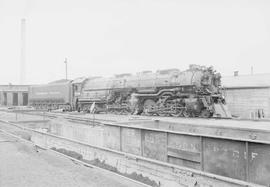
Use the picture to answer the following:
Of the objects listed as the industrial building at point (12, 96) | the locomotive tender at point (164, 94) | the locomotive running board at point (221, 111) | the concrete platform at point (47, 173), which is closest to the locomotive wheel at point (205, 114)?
the locomotive tender at point (164, 94)

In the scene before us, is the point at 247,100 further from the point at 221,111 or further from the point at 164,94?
the point at 164,94

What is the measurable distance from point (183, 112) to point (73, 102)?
1383 centimetres

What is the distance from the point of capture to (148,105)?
22016 millimetres

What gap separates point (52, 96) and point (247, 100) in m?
20.7

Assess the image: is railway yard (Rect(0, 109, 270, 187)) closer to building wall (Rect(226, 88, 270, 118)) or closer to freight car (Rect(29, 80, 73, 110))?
building wall (Rect(226, 88, 270, 118))

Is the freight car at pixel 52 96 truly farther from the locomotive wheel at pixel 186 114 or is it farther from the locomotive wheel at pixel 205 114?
the locomotive wheel at pixel 205 114

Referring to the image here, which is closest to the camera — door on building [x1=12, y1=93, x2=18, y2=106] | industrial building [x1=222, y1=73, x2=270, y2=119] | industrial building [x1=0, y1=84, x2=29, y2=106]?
industrial building [x1=222, y1=73, x2=270, y2=119]

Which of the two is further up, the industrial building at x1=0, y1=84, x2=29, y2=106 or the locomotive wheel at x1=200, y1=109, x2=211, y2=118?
the industrial building at x1=0, y1=84, x2=29, y2=106

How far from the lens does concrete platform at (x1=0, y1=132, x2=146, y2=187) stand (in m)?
7.39

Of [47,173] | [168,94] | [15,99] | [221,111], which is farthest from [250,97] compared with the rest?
[15,99]

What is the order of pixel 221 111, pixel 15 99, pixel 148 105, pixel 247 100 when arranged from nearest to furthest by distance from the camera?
pixel 221 111
pixel 148 105
pixel 247 100
pixel 15 99

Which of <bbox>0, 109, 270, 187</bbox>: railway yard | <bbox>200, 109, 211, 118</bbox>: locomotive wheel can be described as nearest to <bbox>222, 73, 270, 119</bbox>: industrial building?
<bbox>200, 109, 211, 118</bbox>: locomotive wheel

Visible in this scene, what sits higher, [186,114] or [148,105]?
[148,105]

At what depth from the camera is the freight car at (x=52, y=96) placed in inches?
1213
